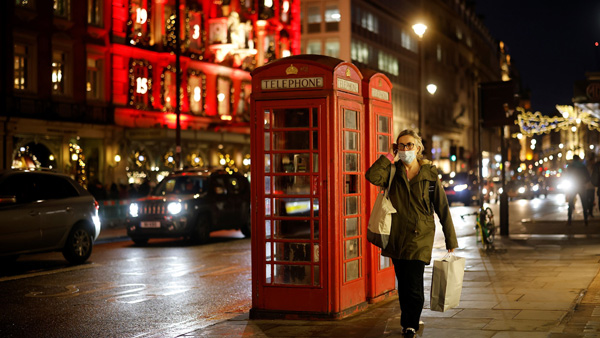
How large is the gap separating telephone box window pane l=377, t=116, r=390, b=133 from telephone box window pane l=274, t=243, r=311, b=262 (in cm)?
198

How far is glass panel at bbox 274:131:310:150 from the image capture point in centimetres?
901

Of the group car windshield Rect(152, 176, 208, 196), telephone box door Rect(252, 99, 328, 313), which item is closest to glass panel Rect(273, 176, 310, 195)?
telephone box door Rect(252, 99, 328, 313)

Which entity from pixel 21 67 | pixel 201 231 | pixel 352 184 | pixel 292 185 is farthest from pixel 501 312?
pixel 21 67

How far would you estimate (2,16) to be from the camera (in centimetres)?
3447

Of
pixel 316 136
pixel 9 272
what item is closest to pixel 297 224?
pixel 316 136

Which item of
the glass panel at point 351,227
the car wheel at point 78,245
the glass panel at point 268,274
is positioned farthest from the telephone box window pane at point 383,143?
the car wheel at point 78,245

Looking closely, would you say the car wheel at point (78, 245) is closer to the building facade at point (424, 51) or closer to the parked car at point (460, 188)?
the building facade at point (424, 51)

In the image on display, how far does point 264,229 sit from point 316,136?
44.5 inches

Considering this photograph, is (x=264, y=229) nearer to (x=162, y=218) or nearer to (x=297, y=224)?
(x=297, y=224)

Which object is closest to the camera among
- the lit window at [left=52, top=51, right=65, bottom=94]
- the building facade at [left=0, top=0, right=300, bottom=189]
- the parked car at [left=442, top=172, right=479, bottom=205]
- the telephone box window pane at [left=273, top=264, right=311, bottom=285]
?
the telephone box window pane at [left=273, top=264, right=311, bottom=285]

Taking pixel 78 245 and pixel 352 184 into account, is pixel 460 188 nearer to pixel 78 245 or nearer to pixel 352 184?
pixel 78 245

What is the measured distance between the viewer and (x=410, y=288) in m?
7.78

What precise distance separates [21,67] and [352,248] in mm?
29408

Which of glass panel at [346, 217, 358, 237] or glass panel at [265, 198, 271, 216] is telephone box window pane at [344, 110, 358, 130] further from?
glass panel at [265, 198, 271, 216]
